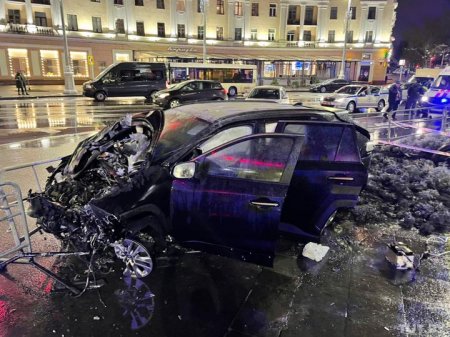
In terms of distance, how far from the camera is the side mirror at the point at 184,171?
12.1 feet

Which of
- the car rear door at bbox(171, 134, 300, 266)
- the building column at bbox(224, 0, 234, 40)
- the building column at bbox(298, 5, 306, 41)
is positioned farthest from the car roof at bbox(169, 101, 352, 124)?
the building column at bbox(298, 5, 306, 41)

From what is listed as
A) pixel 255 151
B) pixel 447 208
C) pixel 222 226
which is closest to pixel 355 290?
pixel 222 226

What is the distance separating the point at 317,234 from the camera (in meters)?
4.61

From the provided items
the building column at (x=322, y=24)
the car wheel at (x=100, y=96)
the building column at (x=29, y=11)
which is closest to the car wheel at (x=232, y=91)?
the car wheel at (x=100, y=96)

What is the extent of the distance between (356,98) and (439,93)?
4.23 m

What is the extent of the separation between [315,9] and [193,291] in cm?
5762

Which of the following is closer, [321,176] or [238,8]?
[321,176]

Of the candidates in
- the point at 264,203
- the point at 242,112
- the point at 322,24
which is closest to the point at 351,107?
the point at 242,112

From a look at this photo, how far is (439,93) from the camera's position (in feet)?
56.0

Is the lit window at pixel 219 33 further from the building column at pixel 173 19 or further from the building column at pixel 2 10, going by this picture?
the building column at pixel 2 10

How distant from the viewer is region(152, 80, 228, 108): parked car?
20359 mm

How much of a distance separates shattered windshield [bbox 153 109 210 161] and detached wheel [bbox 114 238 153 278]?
0.97 meters

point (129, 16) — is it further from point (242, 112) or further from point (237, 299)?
point (237, 299)

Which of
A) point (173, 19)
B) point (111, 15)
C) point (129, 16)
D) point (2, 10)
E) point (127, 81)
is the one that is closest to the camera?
point (127, 81)
